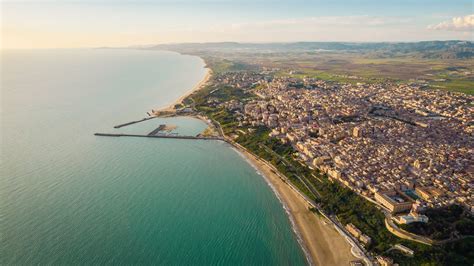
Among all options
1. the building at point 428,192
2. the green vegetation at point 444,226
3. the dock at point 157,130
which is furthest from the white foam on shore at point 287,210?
the dock at point 157,130

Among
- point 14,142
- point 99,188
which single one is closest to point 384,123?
point 99,188

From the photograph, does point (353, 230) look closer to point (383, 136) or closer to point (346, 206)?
point (346, 206)

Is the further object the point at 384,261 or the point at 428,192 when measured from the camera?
the point at 428,192

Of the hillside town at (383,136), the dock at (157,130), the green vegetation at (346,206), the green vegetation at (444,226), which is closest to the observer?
the green vegetation at (346,206)

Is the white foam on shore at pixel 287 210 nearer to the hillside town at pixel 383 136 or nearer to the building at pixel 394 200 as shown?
the hillside town at pixel 383 136

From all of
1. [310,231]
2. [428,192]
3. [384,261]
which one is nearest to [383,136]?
[428,192]

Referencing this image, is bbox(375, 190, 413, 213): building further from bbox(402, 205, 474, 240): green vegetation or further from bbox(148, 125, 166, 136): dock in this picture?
bbox(148, 125, 166, 136): dock
